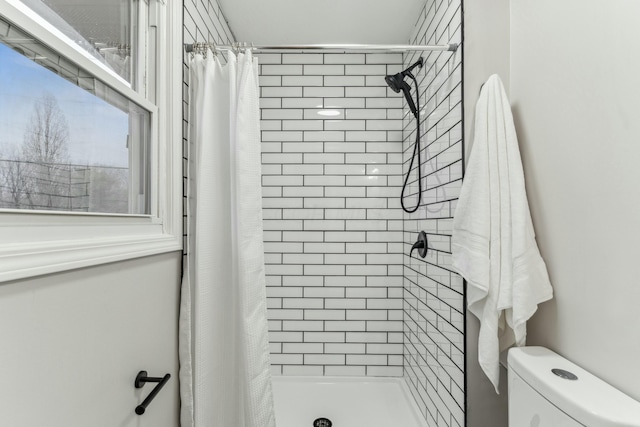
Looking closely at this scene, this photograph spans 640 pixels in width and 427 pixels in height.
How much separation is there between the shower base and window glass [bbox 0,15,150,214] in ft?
4.96

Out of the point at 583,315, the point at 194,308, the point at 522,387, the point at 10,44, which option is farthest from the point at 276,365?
the point at 10,44

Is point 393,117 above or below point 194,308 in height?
above

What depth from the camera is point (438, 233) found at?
147cm

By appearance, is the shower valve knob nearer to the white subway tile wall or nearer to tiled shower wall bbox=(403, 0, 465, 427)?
tiled shower wall bbox=(403, 0, 465, 427)

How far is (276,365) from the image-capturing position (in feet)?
6.73

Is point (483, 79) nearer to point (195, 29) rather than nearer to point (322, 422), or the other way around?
A: point (195, 29)

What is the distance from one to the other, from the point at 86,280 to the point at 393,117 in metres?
1.88

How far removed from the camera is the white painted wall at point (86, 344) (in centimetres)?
56

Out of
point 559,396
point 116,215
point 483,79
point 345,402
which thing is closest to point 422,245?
point 483,79

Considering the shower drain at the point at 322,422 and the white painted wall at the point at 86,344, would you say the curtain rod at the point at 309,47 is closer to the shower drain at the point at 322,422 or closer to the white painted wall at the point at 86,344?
the white painted wall at the point at 86,344

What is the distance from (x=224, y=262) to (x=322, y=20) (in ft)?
4.90

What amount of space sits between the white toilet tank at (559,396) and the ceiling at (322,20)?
1737 mm

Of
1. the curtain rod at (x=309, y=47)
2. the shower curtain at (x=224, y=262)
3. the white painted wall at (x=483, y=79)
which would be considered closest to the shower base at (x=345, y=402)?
the white painted wall at (x=483, y=79)

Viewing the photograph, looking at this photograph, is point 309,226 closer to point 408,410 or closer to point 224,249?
point 224,249
